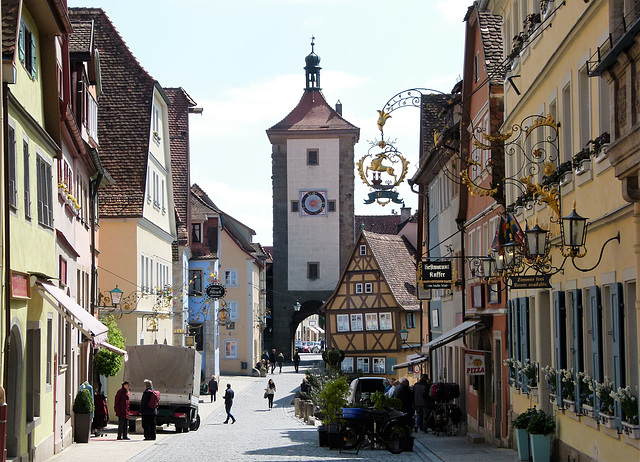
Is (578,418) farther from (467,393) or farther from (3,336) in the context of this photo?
(467,393)

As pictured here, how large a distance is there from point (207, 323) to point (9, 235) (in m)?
41.1

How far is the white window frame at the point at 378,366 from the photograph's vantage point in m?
54.7

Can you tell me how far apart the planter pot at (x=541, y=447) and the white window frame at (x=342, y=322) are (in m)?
Answer: 40.3

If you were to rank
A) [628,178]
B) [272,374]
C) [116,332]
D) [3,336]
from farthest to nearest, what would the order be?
[272,374] < [116,332] < [3,336] < [628,178]

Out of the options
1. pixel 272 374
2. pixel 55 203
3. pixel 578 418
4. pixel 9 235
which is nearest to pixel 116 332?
Result: pixel 55 203

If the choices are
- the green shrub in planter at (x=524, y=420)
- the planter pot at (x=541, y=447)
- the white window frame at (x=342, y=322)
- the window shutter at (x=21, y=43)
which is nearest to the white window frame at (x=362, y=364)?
the white window frame at (x=342, y=322)

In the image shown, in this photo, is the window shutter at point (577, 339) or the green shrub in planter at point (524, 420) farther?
the green shrub in planter at point (524, 420)

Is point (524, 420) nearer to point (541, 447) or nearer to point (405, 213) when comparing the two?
point (541, 447)

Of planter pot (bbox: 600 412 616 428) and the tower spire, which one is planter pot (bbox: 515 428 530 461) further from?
the tower spire

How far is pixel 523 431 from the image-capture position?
17.2 meters

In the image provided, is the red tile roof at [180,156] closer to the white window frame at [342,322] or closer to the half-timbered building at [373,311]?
the half-timbered building at [373,311]

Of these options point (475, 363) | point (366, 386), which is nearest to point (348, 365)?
point (366, 386)

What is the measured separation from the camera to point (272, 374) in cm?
6931

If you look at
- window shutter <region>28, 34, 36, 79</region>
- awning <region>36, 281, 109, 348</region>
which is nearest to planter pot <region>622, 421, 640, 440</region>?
awning <region>36, 281, 109, 348</region>
